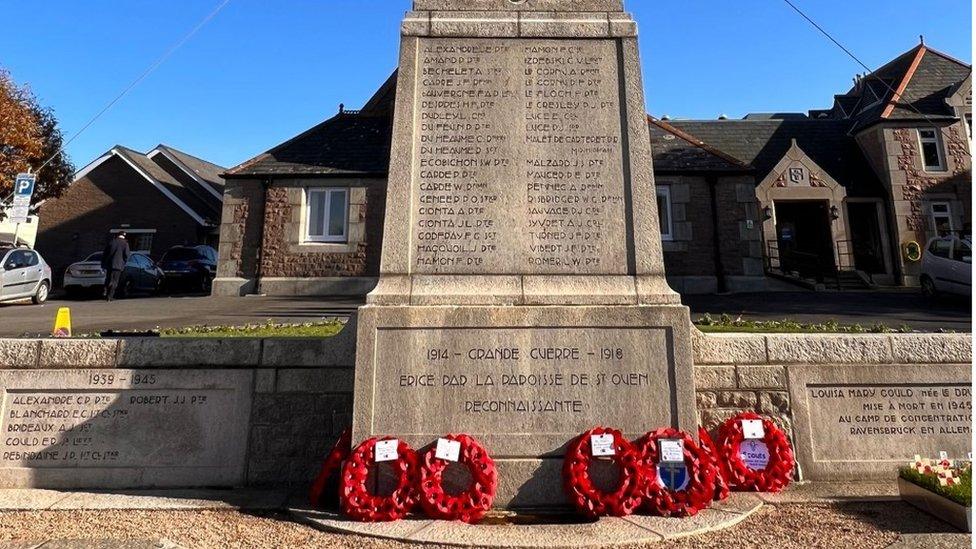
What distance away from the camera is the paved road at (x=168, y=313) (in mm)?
10328

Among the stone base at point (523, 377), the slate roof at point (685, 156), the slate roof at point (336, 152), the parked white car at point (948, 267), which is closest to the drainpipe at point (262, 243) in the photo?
the slate roof at point (336, 152)

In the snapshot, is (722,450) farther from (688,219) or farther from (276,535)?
(688,219)

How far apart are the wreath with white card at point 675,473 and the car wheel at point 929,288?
14125 millimetres

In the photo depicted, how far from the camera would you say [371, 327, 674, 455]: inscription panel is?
4191 mm

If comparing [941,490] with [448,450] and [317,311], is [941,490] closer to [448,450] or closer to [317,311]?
[448,450]

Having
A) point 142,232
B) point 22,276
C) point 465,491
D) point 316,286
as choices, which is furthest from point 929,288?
point 142,232

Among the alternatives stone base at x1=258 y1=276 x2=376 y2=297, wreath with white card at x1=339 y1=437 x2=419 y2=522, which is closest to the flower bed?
wreath with white card at x1=339 y1=437 x2=419 y2=522

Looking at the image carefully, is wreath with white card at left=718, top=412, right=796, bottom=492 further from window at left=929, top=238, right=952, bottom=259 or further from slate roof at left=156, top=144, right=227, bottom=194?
slate roof at left=156, top=144, right=227, bottom=194

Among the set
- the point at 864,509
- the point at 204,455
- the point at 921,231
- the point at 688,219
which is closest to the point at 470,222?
the point at 204,455

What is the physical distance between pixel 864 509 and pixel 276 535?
4.08 metres

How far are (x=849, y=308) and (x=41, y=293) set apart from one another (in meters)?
21.2

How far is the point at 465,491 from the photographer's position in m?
3.94

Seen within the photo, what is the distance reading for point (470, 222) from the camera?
15.8ft

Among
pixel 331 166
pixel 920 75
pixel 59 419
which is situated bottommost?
pixel 59 419
